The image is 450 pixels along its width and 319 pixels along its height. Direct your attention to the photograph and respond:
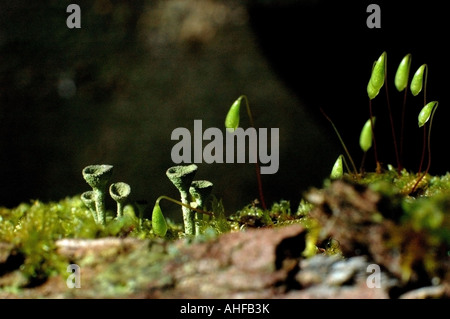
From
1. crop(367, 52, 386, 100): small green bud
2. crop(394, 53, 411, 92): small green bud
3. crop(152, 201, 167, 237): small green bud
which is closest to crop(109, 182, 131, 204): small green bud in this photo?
crop(152, 201, 167, 237): small green bud

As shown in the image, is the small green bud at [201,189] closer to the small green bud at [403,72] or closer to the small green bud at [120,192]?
the small green bud at [120,192]

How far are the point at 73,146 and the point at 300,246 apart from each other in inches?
96.7

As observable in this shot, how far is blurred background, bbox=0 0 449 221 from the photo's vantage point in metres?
3.09

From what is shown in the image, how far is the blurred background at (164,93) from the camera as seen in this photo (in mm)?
3094

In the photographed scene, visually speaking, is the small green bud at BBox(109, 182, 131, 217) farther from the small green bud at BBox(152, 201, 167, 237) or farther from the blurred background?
the blurred background

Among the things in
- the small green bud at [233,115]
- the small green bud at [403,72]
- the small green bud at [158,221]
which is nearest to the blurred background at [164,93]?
the small green bud at [403,72]
